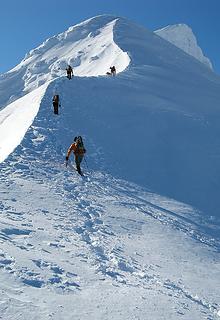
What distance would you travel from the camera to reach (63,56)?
10988 centimetres

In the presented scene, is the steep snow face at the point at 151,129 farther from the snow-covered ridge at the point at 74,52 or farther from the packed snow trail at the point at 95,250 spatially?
the snow-covered ridge at the point at 74,52

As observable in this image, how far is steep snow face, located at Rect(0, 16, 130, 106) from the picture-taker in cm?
9182

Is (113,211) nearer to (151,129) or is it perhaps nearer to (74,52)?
(151,129)

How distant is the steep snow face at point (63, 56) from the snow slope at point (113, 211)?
2052 inches

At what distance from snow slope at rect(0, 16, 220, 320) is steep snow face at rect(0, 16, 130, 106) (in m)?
52.1

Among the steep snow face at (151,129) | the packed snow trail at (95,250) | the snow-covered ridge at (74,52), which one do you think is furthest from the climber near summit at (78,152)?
the snow-covered ridge at (74,52)

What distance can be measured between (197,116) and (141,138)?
885cm

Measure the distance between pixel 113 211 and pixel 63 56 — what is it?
9598cm

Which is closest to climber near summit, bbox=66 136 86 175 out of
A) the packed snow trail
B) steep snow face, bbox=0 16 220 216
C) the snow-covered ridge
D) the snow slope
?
the snow slope

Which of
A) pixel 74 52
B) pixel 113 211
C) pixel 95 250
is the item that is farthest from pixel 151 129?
Result: pixel 74 52

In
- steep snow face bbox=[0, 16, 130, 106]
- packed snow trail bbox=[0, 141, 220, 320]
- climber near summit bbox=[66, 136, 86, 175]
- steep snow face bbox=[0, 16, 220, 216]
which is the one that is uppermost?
steep snow face bbox=[0, 16, 130, 106]

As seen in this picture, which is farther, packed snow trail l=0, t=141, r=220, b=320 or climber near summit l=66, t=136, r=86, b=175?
climber near summit l=66, t=136, r=86, b=175

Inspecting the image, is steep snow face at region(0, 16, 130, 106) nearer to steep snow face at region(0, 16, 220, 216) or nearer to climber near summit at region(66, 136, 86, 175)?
steep snow face at region(0, 16, 220, 216)

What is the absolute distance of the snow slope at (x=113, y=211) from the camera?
10062 mm
